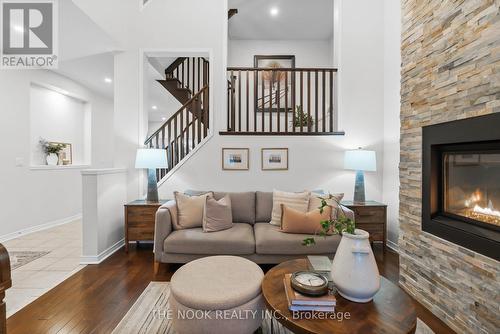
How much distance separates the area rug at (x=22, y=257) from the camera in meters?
2.78

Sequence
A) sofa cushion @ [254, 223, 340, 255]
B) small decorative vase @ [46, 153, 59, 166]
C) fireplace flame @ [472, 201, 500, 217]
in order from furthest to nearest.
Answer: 1. small decorative vase @ [46, 153, 59, 166]
2. sofa cushion @ [254, 223, 340, 255]
3. fireplace flame @ [472, 201, 500, 217]

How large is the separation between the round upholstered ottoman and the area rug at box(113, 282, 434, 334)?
274 millimetres

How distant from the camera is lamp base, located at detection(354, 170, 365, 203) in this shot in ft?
10.8

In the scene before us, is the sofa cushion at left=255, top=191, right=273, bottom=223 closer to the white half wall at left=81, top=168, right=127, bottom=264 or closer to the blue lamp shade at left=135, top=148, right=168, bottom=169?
the blue lamp shade at left=135, top=148, right=168, bottom=169

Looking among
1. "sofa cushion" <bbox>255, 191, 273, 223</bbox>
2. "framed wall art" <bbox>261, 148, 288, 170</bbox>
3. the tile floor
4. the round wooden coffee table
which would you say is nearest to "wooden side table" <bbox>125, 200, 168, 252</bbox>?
the tile floor

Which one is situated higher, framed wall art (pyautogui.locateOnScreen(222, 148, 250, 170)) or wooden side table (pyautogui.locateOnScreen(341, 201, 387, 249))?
framed wall art (pyautogui.locateOnScreen(222, 148, 250, 170))

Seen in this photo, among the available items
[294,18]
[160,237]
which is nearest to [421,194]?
[160,237]

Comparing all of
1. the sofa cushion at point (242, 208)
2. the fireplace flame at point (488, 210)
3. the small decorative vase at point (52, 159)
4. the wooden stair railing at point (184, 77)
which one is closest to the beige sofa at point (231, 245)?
the sofa cushion at point (242, 208)

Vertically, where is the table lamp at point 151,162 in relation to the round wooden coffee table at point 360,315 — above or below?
above

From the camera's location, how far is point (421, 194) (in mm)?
2084

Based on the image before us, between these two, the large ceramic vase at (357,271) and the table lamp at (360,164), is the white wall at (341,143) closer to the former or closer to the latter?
the table lamp at (360,164)

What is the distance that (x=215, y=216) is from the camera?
271 centimetres

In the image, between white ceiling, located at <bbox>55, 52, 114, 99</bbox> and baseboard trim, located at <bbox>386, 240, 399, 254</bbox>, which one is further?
white ceiling, located at <bbox>55, 52, 114, 99</bbox>

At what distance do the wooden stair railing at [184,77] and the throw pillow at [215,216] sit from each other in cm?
280
